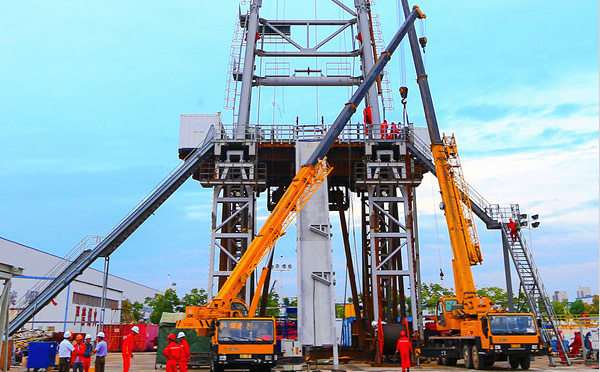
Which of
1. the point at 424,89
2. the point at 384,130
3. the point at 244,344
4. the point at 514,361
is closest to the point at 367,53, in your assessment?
the point at 384,130

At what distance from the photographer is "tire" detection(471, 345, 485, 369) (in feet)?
71.5

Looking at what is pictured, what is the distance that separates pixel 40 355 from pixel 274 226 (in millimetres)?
11201

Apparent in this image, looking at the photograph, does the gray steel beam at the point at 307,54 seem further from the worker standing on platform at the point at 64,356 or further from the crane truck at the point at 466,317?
the worker standing on platform at the point at 64,356

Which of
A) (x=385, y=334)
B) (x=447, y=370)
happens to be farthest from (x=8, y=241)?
(x=447, y=370)

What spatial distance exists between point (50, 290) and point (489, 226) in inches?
987

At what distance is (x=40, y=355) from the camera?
22.1 m

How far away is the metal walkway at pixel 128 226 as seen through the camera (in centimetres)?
2795

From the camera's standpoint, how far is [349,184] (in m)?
34.2

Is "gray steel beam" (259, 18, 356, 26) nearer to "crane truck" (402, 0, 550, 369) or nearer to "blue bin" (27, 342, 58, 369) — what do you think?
"crane truck" (402, 0, 550, 369)

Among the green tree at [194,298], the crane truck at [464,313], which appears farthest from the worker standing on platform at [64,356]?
the green tree at [194,298]

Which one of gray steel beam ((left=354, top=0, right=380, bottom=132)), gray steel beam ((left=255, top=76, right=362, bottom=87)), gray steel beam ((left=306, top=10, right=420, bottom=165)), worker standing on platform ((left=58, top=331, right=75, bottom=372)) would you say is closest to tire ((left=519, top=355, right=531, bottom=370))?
gray steel beam ((left=306, top=10, right=420, bottom=165))

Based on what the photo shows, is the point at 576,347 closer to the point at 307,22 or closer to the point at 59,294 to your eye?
the point at 307,22

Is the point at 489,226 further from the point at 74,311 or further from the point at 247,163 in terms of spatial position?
the point at 74,311

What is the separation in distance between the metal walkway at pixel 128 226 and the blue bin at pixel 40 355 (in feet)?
18.6
